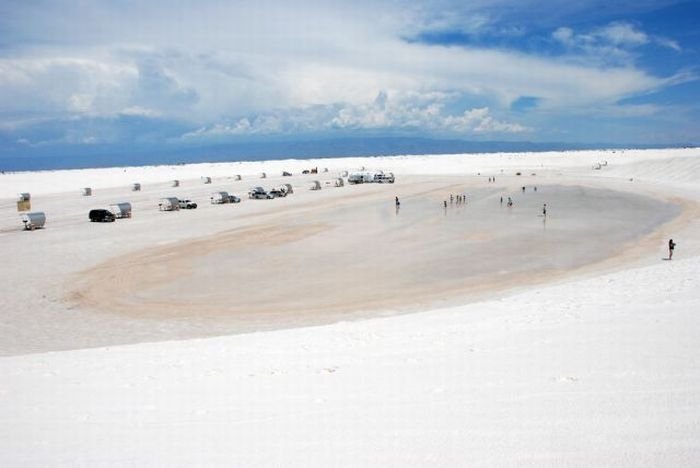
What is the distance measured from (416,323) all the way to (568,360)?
21.1 feet

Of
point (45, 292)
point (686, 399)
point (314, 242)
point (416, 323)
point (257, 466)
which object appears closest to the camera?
point (257, 466)

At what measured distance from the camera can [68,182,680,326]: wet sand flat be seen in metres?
20.1

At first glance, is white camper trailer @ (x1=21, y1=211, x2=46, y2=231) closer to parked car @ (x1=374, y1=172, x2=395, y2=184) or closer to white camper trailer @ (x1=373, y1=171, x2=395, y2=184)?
white camper trailer @ (x1=373, y1=171, x2=395, y2=184)

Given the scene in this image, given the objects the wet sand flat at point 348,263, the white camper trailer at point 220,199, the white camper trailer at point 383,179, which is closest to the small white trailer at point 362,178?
the white camper trailer at point 383,179

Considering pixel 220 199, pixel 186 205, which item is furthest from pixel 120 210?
pixel 220 199

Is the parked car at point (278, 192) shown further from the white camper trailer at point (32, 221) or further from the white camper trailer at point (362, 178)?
the white camper trailer at point (32, 221)

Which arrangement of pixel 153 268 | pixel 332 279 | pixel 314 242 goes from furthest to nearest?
pixel 314 242, pixel 153 268, pixel 332 279

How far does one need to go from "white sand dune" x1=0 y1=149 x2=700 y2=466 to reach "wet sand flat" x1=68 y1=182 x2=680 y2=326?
0.18 meters

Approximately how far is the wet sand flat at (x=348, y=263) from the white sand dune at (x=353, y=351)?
0.61 feet

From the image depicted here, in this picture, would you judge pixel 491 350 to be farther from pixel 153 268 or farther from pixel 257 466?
pixel 153 268

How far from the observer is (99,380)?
863 cm

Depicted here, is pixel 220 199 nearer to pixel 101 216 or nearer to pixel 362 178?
pixel 101 216

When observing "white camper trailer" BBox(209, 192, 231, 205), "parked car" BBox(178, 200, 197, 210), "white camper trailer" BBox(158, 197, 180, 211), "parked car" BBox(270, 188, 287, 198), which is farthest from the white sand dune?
"parked car" BBox(270, 188, 287, 198)

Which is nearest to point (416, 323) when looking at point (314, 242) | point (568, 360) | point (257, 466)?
point (568, 360)
